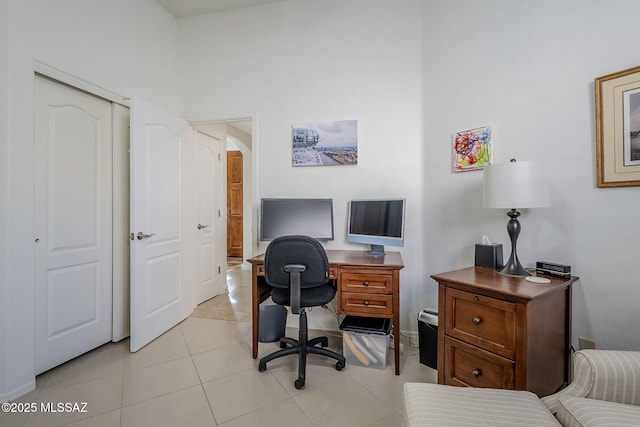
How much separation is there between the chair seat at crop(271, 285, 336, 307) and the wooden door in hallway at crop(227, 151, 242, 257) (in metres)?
4.29

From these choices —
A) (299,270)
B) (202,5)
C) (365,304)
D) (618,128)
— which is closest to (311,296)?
(299,270)

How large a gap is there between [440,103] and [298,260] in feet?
5.65

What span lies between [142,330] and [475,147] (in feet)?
9.73

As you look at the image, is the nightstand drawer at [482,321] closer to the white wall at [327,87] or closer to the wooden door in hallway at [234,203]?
the white wall at [327,87]

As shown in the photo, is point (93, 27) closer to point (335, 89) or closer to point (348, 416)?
point (335, 89)

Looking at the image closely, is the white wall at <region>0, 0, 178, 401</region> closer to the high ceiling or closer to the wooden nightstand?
the high ceiling

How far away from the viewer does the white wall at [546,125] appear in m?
1.49

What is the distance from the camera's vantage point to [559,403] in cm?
95

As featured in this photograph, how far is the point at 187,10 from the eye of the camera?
285 centimetres

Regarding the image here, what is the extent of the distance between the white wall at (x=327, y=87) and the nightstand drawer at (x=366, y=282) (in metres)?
0.59

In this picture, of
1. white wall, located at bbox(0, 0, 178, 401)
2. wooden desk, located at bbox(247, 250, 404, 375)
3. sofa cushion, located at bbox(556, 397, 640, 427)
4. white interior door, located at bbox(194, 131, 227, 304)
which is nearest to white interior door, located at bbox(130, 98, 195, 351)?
white interior door, located at bbox(194, 131, 227, 304)

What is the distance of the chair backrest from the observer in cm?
177

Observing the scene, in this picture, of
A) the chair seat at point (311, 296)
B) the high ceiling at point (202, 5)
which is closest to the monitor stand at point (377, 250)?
the chair seat at point (311, 296)

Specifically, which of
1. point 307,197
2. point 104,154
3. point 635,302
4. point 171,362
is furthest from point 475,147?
point 104,154
